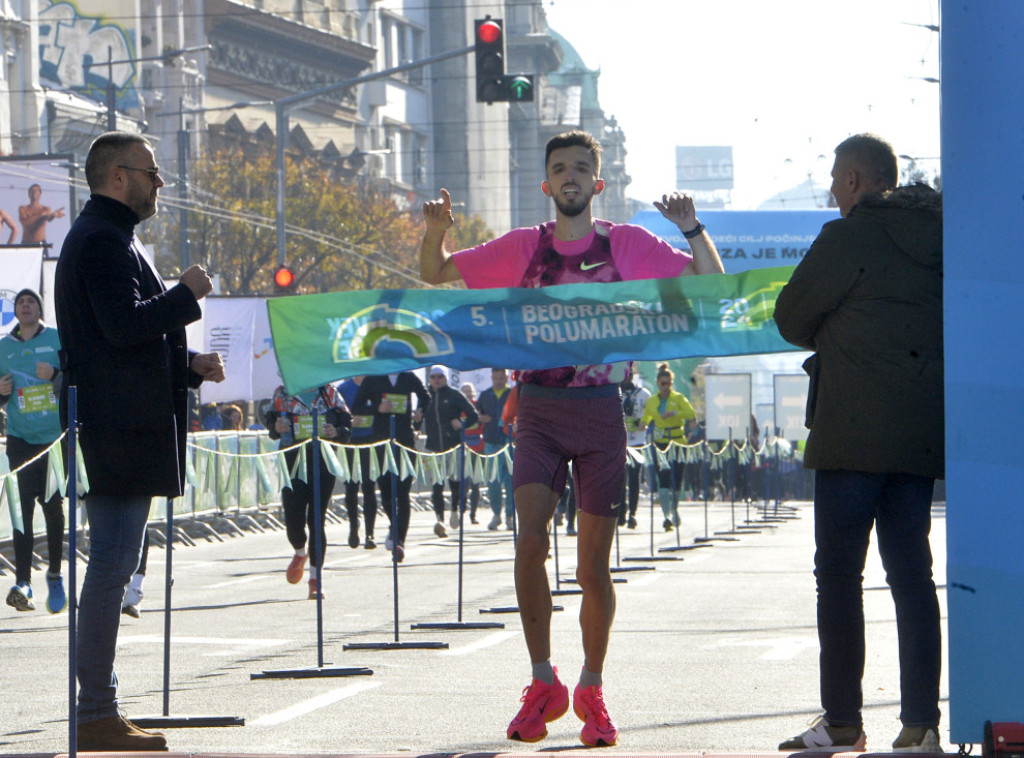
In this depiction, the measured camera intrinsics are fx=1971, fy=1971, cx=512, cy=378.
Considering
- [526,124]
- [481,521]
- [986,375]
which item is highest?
[526,124]

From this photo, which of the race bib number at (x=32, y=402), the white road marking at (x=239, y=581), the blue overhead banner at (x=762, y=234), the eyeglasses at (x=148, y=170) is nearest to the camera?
the eyeglasses at (x=148, y=170)

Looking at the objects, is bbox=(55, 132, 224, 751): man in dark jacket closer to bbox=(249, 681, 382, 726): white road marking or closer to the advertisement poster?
bbox=(249, 681, 382, 726): white road marking

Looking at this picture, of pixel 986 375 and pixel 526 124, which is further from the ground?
pixel 526 124

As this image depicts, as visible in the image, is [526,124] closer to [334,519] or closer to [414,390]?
[334,519]

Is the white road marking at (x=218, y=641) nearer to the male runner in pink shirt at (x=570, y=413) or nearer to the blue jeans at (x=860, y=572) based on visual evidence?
the male runner in pink shirt at (x=570, y=413)

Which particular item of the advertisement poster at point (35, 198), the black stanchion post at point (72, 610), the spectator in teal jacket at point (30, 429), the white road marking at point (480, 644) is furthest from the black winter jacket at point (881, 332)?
the advertisement poster at point (35, 198)

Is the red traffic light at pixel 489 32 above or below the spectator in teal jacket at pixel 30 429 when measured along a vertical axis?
above

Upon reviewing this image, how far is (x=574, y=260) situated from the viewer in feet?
22.6

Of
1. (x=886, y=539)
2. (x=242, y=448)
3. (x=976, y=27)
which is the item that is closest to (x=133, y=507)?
(x=886, y=539)

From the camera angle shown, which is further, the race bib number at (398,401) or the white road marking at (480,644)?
the race bib number at (398,401)

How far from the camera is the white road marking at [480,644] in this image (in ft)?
33.1

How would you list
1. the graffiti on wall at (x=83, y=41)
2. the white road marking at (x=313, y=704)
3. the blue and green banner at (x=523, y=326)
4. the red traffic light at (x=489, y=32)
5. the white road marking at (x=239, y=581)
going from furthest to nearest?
the graffiti on wall at (x=83, y=41) < the red traffic light at (x=489, y=32) < the white road marking at (x=239, y=581) < the white road marking at (x=313, y=704) < the blue and green banner at (x=523, y=326)

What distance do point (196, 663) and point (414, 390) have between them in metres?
8.19

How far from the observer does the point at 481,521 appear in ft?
90.7
